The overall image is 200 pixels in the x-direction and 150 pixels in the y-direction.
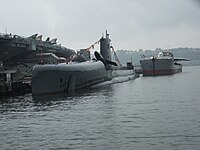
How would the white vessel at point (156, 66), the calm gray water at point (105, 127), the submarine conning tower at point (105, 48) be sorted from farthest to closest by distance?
the white vessel at point (156, 66) → the submarine conning tower at point (105, 48) → the calm gray water at point (105, 127)

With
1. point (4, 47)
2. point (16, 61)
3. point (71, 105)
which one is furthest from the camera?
point (16, 61)

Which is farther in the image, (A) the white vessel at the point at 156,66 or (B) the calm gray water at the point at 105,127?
(A) the white vessel at the point at 156,66

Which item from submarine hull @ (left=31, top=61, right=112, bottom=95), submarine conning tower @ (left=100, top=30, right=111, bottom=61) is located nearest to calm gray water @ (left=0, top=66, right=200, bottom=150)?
submarine hull @ (left=31, top=61, right=112, bottom=95)

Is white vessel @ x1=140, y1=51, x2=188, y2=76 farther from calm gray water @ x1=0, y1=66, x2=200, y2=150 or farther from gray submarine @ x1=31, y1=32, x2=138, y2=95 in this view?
calm gray water @ x1=0, y1=66, x2=200, y2=150

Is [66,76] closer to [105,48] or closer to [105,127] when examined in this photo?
[105,48]

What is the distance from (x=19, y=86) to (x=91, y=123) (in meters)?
27.0

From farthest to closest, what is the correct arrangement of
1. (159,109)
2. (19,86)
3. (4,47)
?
(4,47) < (19,86) < (159,109)

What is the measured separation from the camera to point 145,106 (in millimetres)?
27656

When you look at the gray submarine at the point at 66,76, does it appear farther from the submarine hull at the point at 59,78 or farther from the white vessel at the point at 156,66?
the white vessel at the point at 156,66

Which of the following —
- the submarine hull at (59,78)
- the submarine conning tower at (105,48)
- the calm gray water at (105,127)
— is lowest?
the calm gray water at (105,127)

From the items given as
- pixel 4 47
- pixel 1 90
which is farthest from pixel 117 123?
pixel 4 47

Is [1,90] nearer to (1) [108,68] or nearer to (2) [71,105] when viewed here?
(2) [71,105]

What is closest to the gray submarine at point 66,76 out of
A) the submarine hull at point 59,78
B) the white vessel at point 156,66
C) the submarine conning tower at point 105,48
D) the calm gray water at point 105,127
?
the submarine hull at point 59,78

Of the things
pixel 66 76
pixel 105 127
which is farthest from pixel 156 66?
pixel 105 127
